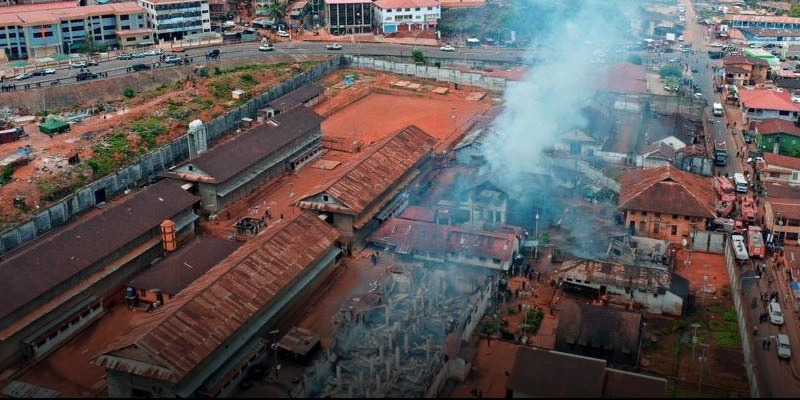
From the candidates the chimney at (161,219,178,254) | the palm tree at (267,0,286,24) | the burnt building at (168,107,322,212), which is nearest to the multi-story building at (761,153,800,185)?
the burnt building at (168,107,322,212)

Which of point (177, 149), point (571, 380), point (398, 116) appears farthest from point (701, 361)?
point (398, 116)

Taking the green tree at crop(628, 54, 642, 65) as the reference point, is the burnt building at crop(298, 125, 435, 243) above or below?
below

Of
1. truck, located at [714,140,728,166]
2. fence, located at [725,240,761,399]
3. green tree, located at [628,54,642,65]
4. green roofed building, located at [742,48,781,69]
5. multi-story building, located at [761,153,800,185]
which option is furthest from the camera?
green tree, located at [628,54,642,65]

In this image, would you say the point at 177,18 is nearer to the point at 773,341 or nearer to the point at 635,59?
the point at 635,59

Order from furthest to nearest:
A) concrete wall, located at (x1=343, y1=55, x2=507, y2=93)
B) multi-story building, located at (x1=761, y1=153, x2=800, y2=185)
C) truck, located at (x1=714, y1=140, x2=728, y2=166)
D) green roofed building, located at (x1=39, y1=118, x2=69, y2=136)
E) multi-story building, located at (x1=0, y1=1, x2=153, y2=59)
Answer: multi-story building, located at (x1=0, y1=1, x2=153, y2=59) < concrete wall, located at (x1=343, y1=55, x2=507, y2=93) < green roofed building, located at (x1=39, y1=118, x2=69, y2=136) < truck, located at (x1=714, y1=140, x2=728, y2=166) < multi-story building, located at (x1=761, y1=153, x2=800, y2=185)

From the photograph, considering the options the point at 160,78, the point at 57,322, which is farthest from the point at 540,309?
the point at 160,78

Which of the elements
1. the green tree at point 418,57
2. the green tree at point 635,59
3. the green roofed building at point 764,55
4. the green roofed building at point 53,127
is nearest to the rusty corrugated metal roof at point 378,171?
the green roofed building at point 53,127

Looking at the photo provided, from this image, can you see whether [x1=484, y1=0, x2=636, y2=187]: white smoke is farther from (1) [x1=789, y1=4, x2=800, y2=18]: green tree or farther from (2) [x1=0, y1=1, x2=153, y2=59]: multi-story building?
(2) [x1=0, y1=1, x2=153, y2=59]: multi-story building

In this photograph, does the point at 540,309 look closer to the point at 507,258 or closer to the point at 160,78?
the point at 507,258
